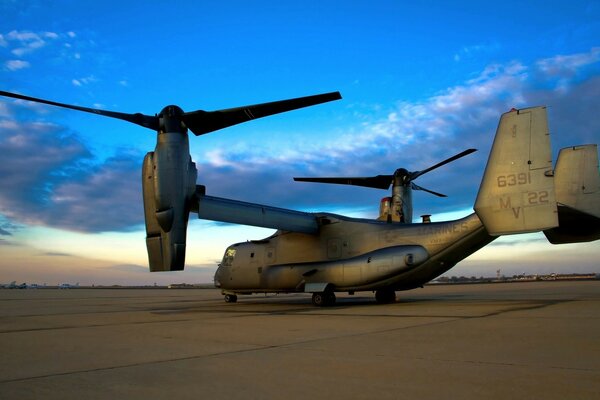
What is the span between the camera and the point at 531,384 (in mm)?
4605

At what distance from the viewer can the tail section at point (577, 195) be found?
14977 millimetres

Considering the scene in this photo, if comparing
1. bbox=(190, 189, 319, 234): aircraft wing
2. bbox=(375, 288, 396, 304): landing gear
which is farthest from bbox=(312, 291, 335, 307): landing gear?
bbox=(190, 189, 319, 234): aircraft wing

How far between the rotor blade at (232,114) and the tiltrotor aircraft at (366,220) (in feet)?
0.11

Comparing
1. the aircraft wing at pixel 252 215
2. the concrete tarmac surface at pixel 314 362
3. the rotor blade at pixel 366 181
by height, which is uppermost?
the rotor blade at pixel 366 181

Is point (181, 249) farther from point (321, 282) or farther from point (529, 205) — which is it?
point (529, 205)

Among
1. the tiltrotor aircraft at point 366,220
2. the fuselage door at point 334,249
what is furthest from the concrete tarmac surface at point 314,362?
the fuselage door at point 334,249

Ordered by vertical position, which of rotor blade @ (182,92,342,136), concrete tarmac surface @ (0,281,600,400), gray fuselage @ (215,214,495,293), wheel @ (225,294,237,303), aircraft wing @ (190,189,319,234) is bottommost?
wheel @ (225,294,237,303)

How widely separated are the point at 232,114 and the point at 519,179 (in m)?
9.00

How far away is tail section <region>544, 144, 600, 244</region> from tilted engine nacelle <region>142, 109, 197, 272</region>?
1170 centimetres

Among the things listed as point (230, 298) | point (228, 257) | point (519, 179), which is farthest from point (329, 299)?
point (519, 179)

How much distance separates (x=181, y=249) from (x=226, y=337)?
7.39 metres

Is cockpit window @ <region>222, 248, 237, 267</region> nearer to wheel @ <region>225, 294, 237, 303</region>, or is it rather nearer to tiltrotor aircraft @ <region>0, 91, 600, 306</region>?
tiltrotor aircraft @ <region>0, 91, 600, 306</region>

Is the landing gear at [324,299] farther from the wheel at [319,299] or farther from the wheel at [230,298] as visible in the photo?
the wheel at [230,298]

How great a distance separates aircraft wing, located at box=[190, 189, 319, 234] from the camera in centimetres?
1670
